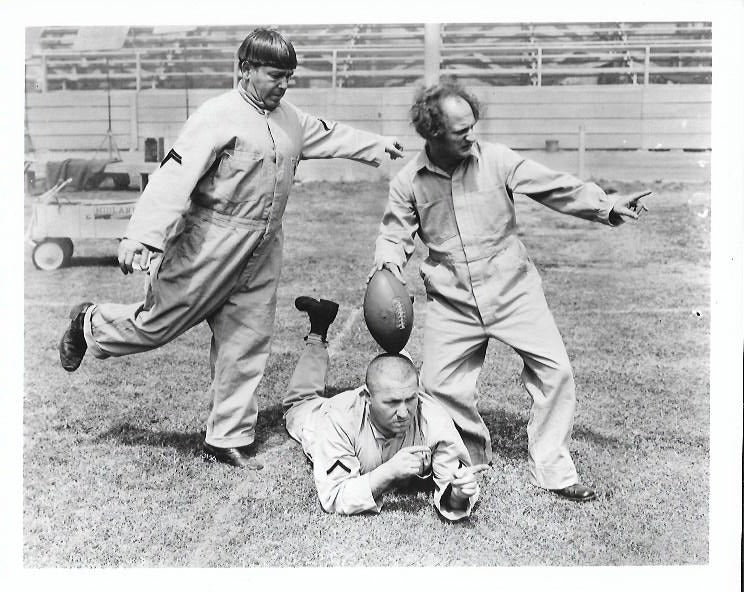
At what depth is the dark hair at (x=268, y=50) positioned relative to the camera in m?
4.92

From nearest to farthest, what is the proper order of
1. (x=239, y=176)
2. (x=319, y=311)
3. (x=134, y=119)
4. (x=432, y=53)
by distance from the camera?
(x=239, y=176) → (x=319, y=311) → (x=432, y=53) → (x=134, y=119)

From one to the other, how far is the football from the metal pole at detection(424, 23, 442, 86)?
333 inches

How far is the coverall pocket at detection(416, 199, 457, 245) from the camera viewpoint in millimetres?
5031

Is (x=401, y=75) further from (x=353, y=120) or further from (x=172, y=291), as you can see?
(x=172, y=291)

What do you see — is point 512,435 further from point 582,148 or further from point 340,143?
point 582,148

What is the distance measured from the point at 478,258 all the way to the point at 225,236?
4.35 ft

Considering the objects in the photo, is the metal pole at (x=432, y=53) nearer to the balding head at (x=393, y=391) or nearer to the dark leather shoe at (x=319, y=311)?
the dark leather shoe at (x=319, y=311)

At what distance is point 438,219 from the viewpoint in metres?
5.06

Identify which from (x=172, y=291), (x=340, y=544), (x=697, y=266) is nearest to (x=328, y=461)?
(x=340, y=544)

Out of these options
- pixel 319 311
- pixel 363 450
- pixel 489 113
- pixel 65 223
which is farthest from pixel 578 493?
pixel 489 113

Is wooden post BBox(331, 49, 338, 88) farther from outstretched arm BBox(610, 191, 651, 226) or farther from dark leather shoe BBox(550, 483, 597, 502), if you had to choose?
dark leather shoe BBox(550, 483, 597, 502)

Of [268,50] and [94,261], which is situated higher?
[268,50]
